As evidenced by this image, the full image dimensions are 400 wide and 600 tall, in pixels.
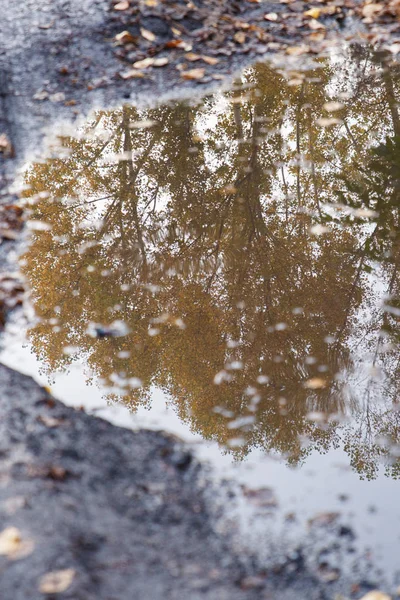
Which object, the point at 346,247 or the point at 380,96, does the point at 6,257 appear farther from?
the point at 380,96

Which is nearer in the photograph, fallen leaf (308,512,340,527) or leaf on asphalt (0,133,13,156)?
fallen leaf (308,512,340,527)

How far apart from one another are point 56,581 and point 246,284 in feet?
7.74

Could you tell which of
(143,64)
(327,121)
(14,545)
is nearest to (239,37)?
(143,64)

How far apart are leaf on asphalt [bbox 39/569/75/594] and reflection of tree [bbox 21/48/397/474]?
1.03m

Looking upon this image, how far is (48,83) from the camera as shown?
20.3ft

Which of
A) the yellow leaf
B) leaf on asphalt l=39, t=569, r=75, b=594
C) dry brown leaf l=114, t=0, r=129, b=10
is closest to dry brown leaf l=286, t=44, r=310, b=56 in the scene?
the yellow leaf

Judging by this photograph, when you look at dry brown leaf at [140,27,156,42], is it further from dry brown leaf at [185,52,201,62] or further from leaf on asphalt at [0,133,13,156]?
leaf on asphalt at [0,133,13,156]

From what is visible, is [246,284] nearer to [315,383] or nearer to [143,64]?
[315,383]

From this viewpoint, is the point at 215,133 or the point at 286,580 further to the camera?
the point at 215,133

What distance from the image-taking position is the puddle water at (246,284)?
9.04ft

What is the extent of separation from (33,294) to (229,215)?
1693mm

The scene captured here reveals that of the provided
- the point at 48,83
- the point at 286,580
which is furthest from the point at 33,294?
the point at 48,83

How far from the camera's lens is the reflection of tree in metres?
3.12

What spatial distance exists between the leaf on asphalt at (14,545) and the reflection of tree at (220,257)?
1035 mm
